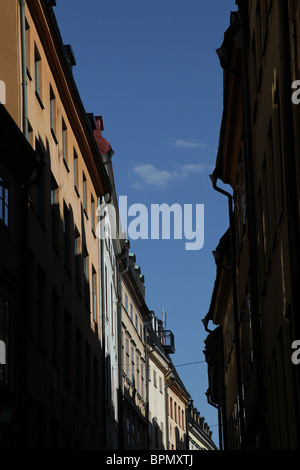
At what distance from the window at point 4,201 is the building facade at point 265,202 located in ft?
17.4

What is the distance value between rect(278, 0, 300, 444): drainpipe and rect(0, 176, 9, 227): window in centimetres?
803

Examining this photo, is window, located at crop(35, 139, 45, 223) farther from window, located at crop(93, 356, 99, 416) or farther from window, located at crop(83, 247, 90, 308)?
window, located at crop(93, 356, 99, 416)

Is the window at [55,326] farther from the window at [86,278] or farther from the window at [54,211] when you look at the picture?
the window at [86,278]

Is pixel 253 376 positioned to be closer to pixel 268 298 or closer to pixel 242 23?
pixel 268 298

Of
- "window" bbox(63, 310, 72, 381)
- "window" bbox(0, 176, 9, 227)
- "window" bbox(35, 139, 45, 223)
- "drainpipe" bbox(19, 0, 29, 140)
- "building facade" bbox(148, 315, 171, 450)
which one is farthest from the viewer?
"building facade" bbox(148, 315, 171, 450)

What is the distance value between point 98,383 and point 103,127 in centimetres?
1540

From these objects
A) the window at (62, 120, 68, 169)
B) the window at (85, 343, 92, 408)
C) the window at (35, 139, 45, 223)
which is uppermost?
the window at (62, 120, 68, 169)

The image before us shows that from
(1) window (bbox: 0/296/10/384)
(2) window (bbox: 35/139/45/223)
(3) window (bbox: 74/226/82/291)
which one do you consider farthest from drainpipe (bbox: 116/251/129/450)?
(1) window (bbox: 0/296/10/384)

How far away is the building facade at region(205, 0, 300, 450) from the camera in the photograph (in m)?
15.3

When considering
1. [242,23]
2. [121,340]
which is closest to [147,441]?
[121,340]

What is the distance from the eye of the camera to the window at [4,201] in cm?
2130

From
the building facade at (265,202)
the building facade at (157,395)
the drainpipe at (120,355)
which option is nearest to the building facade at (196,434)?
the building facade at (157,395)

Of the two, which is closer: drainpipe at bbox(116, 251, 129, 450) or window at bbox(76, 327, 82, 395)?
window at bbox(76, 327, 82, 395)

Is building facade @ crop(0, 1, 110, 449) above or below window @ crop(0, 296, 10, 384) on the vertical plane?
above
